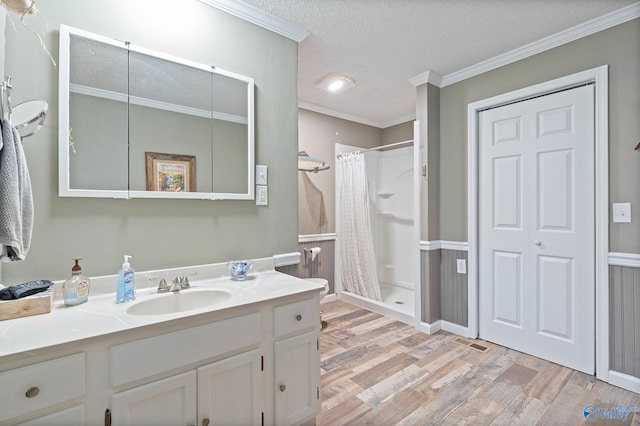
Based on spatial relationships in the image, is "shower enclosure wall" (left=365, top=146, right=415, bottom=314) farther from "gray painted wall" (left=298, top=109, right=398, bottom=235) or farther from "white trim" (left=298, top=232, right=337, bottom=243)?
"white trim" (left=298, top=232, right=337, bottom=243)

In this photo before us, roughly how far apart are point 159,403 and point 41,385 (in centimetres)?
37

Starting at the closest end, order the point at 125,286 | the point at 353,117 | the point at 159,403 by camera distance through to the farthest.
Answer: the point at 159,403 < the point at 125,286 < the point at 353,117

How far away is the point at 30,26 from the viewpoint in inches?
49.9

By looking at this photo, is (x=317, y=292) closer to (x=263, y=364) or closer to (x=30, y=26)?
(x=263, y=364)

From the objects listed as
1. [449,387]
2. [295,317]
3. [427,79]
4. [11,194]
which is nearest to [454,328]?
[449,387]

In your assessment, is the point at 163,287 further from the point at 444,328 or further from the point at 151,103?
the point at 444,328

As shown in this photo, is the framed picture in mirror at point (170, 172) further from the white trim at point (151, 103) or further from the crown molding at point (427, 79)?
the crown molding at point (427, 79)

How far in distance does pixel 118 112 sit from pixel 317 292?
1338mm

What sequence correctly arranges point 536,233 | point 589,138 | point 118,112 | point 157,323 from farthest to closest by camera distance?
point 536,233, point 589,138, point 118,112, point 157,323

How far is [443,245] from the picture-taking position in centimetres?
288

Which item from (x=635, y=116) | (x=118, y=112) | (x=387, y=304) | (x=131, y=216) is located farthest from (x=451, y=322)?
(x=118, y=112)

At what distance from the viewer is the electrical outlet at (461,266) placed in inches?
107

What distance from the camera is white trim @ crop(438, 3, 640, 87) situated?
6.21 feet

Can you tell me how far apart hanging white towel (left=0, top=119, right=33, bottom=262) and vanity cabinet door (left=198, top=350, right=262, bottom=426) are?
78 cm
